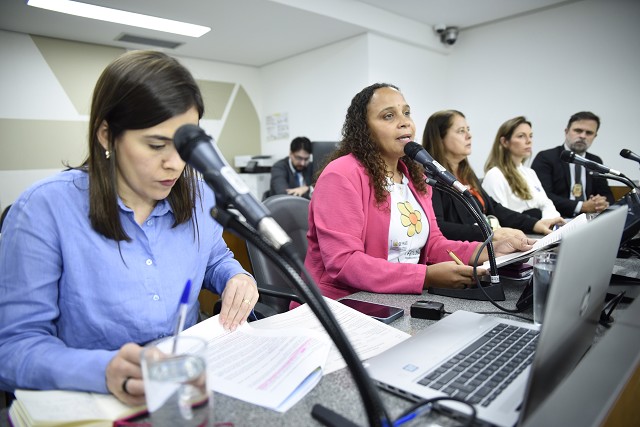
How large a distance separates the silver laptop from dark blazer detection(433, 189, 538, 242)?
1061 millimetres

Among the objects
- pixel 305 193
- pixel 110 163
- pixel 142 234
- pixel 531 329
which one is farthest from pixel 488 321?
pixel 305 193

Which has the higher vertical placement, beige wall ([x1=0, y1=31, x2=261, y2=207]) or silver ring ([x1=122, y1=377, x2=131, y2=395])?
beige wall ([x1=0, y1=31, x2=261, y2=207])

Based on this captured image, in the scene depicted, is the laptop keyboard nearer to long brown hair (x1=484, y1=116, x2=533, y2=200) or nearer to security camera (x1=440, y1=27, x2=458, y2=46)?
long brown hair (x1=484, y1=116, x2=533, y2=200)

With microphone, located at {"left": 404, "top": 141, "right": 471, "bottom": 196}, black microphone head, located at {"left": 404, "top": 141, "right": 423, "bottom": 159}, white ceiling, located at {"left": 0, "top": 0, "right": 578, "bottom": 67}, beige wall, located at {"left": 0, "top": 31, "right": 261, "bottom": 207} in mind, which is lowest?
microphone, located at {"left": 404, "top": 141, "right": 471, "bottom": 196}

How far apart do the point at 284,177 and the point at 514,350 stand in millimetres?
4344

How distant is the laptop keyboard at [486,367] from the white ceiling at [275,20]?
11.8ft

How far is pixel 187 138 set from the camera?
55 cm

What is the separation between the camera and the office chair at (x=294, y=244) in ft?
4.50

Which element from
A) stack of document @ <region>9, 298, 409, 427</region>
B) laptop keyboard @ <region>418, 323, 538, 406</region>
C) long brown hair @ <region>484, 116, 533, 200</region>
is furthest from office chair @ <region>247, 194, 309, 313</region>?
long brown hair @ <region>484, 116, 533, 200</region>

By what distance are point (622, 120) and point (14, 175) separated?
6281mm

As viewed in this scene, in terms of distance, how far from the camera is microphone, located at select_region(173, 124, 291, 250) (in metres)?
0.52

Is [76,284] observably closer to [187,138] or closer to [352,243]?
[187,138]

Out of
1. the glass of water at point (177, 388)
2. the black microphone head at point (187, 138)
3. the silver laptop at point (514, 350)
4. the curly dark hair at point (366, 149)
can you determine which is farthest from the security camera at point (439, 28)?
the glass of water at point (177, 388)

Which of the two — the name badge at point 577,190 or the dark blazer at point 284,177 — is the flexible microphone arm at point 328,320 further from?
the dark blazer at point 284,177
